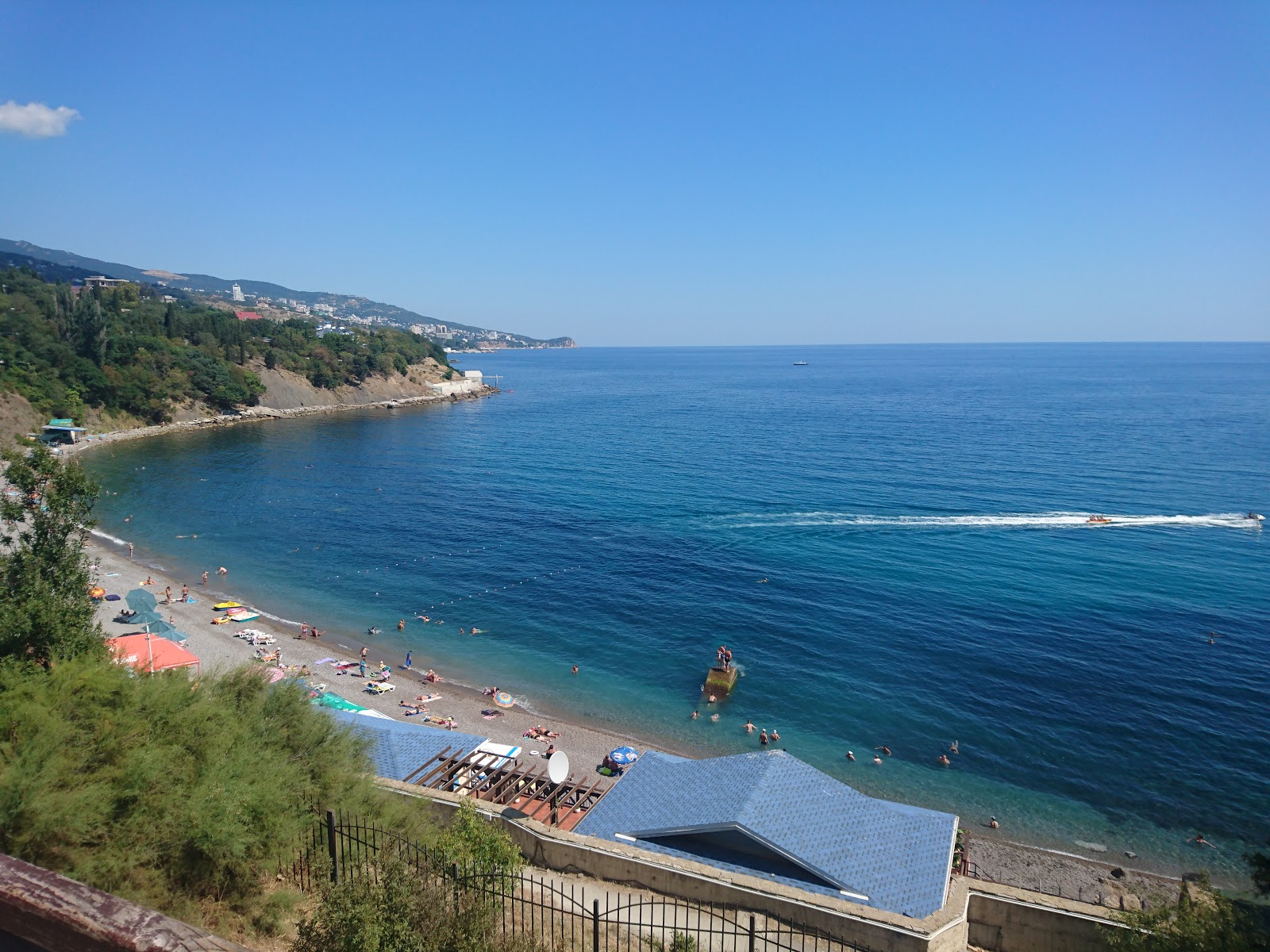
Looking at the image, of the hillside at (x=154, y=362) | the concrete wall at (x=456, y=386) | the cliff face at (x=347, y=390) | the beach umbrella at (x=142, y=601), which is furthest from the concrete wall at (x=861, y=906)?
the concrete wall at (x=456, y=386)

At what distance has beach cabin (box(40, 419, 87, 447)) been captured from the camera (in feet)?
247

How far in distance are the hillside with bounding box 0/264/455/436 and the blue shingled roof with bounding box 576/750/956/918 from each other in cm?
7964

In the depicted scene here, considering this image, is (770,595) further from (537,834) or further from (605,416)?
(605,416)

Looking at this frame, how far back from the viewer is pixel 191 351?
336 ft

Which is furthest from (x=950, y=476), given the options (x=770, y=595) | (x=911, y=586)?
(x=770, y=595)

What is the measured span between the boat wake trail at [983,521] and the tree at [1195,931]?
41485 mm

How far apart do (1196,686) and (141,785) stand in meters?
36.2

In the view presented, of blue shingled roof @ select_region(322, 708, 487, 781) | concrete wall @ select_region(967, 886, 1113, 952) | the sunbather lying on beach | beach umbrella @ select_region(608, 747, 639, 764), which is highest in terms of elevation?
concrete wall @ select_region(967, 886, 1113, 952)

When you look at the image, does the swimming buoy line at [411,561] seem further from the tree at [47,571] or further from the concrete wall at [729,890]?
the concrete wall at [729,890]

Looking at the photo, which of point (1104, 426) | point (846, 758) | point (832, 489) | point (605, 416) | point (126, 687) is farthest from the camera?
point (605, 416)

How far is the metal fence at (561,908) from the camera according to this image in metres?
9.76

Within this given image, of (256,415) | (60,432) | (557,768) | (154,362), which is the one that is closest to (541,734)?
(557,768)

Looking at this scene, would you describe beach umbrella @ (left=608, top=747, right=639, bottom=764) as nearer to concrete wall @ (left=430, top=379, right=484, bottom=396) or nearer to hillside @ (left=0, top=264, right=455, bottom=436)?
hillside @ (left=0, top=264, right=455, bottom=436)

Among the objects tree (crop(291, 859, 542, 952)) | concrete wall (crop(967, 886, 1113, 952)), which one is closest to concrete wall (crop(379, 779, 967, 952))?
concrete wall (crop(967, 886, 1113, 952))
